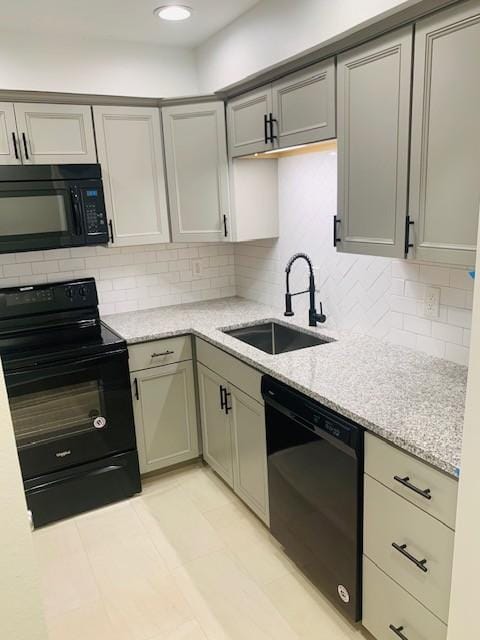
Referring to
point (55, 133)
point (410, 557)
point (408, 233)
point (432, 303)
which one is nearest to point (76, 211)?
point (55, 133)

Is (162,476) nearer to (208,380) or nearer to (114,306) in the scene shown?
(208,380)

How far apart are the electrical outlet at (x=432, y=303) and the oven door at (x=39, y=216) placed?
1821mm

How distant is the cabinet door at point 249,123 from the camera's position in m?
2.43

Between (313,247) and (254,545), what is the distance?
158 centimetres

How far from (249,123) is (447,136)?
4.16 ft

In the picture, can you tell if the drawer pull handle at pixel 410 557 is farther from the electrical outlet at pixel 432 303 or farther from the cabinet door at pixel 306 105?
the cabinet door at pixel 306 105

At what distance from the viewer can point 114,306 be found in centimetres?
321

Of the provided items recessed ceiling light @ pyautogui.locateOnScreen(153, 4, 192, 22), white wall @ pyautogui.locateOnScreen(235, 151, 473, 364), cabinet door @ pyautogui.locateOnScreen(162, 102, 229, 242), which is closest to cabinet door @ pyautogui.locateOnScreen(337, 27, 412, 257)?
white wall @ pyautogui.locateOnScreen(235, 151, 473, 364)

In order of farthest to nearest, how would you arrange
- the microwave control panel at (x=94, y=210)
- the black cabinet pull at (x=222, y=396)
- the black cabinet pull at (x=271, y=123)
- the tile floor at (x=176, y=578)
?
the microwave control panel at (x=94, y=210), the black cabinet pull at (x=222, y=396), the black cabinet pull at (x=271, y=123), the tile floor at (x=176, y=578)

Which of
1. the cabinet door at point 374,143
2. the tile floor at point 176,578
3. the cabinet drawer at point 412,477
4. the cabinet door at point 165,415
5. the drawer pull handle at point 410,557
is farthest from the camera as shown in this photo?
the cabinet door at point 165,415

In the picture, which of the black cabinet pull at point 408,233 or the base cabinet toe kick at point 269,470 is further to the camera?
the black cabinet pull at point 408,233

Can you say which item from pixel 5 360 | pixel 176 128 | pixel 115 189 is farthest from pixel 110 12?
pixel 5 360

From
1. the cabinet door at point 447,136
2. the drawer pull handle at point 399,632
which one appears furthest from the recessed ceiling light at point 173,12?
the drawer pull handle at point 399,632

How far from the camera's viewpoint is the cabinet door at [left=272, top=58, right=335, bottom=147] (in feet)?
6.63
